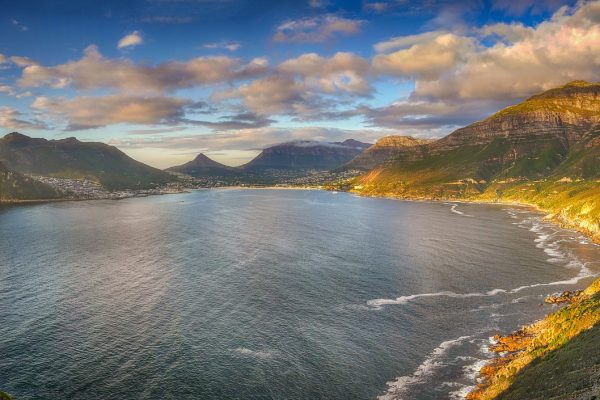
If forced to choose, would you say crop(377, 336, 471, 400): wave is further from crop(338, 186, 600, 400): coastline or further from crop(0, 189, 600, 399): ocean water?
crop(338, 186, 600, 400): coastline

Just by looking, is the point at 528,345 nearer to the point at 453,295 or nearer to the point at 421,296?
the point at 453,295

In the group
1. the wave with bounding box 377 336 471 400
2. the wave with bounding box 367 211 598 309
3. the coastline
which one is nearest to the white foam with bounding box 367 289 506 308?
the wave with bounding box 367 211 598 309

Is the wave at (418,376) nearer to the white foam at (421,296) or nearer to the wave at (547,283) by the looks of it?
the wave at (547,283)

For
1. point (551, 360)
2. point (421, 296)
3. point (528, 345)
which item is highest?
point (551, 360)

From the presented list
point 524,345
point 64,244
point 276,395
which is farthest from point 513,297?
point 64,244

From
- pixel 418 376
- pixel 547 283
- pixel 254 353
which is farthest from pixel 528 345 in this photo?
pixel 547 283

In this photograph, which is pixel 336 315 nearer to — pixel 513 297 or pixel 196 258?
pixel 513 297
